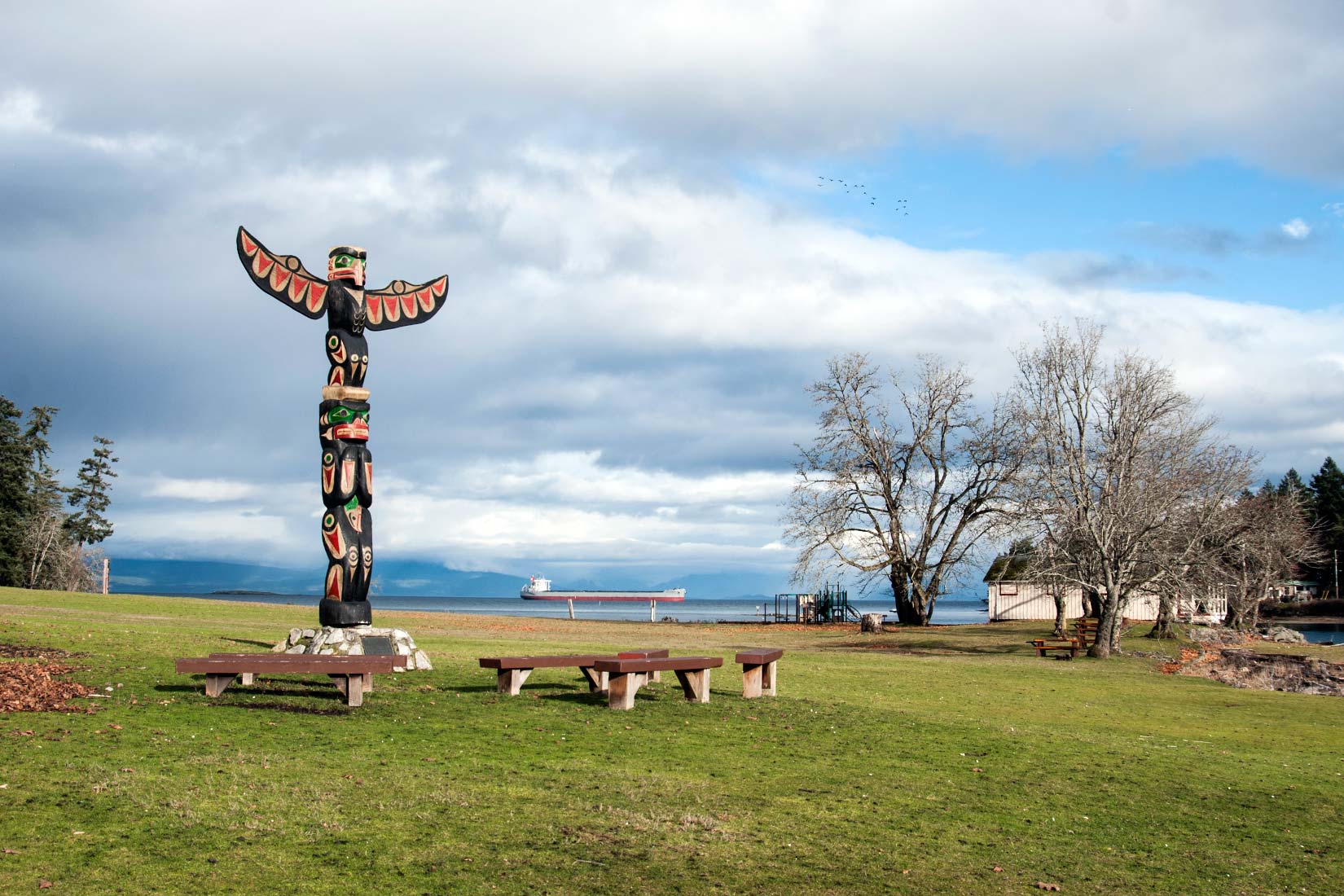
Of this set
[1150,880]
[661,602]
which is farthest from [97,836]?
[661,602]

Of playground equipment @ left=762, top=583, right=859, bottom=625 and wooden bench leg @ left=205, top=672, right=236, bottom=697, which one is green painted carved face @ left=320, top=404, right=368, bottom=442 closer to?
wooden bench leg @ left=205, top=672, right=236, bottom=697

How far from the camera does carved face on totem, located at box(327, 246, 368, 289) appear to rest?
1864 cm

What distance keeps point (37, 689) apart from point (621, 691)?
650 centimetres

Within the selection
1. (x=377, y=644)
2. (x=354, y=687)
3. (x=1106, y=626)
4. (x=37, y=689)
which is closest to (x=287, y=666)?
(x=354, y=687)

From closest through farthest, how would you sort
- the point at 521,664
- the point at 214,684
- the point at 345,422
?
the point at 214,684, the point at 521,664, the point at 345,422

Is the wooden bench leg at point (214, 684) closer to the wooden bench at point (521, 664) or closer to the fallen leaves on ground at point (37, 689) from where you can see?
the fallen leaves on ground at point (37, 689)

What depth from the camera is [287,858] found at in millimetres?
7074

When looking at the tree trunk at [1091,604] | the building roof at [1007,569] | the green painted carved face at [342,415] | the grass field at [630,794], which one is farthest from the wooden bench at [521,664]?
the building roof at [1007,569]

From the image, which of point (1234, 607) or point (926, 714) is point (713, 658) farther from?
point (1234, 607)

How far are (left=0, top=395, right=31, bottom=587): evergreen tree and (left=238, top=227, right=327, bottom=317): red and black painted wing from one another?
153ft

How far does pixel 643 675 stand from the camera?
14492 mm

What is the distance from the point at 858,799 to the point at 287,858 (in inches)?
191

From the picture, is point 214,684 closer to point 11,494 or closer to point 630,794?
point 630,794

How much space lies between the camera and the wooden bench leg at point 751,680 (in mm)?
15281
